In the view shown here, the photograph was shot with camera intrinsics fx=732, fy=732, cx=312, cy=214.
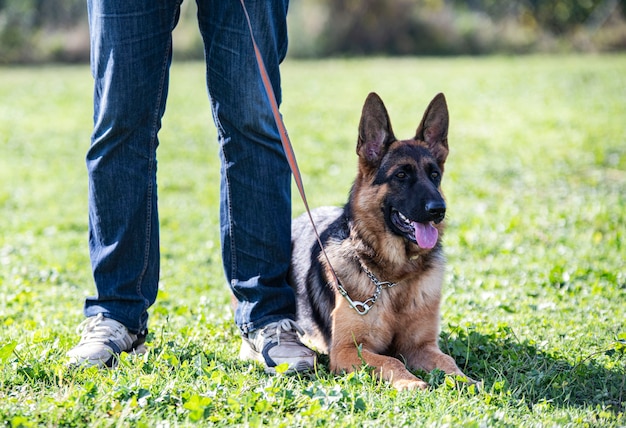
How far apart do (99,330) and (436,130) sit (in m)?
2.02

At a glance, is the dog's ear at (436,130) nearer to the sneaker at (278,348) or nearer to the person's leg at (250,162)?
the person's leg at (250,162)

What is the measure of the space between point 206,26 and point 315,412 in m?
1.81

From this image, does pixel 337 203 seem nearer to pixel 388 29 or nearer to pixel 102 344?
pixel 102 344

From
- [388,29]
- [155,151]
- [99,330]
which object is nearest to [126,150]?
[155,151]

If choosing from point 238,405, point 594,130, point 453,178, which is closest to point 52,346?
point 238,405

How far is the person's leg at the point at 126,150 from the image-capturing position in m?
3.20

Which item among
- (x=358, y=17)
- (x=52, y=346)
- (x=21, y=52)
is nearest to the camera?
(x=52, y=346)

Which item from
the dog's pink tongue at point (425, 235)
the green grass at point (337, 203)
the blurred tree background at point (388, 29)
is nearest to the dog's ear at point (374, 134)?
the dog's pink tongue at point (425, 235)

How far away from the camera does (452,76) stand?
18953mm

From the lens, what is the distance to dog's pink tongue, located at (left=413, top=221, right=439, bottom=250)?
3.59 metres

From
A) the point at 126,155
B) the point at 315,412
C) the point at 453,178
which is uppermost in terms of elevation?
the point at 126,155

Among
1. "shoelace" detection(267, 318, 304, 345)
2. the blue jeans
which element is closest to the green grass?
Answer: "shoelace" detection(267, 318, 304, 345)

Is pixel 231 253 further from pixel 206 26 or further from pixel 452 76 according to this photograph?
pixel 452 76

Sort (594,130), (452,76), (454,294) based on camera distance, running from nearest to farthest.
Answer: (454,294) → (594,130) → (452,76)
